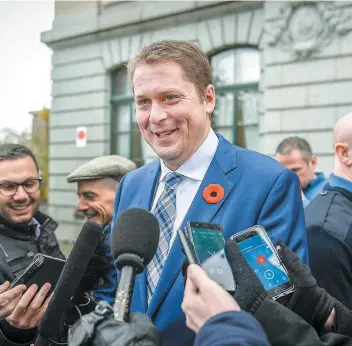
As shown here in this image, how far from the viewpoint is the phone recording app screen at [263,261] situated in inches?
59.4

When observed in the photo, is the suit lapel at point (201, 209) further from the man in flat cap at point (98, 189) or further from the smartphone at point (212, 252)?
the man in flat cap at point (98, 189)

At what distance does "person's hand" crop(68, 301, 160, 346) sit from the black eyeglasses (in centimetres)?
187

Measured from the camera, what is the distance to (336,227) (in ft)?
7.50

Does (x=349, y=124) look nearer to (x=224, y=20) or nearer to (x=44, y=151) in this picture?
(x=224, y=20)

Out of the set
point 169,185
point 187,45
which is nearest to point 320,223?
point 169,185

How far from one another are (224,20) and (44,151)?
982 cm

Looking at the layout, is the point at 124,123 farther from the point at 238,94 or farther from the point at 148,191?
the point at 148,191

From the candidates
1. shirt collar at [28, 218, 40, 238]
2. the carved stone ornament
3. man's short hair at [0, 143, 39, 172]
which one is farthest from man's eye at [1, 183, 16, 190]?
the carved stone ornament

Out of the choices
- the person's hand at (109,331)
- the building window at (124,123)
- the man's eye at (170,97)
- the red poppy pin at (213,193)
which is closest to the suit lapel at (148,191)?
the red poppy pin at (213,193)

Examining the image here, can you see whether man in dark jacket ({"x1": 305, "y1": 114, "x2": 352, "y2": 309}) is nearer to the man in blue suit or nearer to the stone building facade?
the man in blue suit

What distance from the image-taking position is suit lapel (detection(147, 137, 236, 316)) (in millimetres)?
1840

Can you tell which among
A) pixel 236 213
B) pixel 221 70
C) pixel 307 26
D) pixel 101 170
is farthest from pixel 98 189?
pixel 221 70

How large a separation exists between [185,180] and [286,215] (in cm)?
48

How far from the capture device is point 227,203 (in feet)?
6.32
